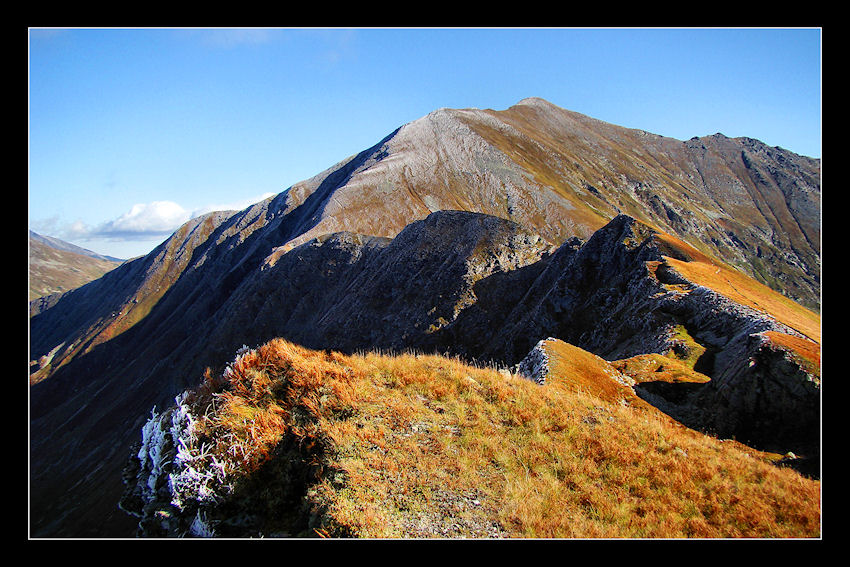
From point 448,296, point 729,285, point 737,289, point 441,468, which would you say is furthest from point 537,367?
point 448,296

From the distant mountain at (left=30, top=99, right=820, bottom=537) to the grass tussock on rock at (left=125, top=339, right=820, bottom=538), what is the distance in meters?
5.46

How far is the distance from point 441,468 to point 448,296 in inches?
1656

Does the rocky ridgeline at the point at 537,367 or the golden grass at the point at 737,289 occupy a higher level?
the golden grass at the point at 737,289

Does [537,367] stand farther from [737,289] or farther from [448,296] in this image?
[448,296]

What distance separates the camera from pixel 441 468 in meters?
7.79

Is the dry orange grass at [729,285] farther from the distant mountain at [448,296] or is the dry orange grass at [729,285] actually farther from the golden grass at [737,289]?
the distant mountain at [448,296]

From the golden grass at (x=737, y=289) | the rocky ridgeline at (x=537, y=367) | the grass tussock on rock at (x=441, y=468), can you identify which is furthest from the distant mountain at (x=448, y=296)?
the grass tussock on rock at (x=441, y=468)

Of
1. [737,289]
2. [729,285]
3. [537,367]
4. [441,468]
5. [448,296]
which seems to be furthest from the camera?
[448,296]

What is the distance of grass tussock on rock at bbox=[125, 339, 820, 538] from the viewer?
6.79 meters

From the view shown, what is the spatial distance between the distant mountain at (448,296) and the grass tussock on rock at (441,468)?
17.9 feet

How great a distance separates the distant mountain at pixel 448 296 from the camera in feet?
63.4
